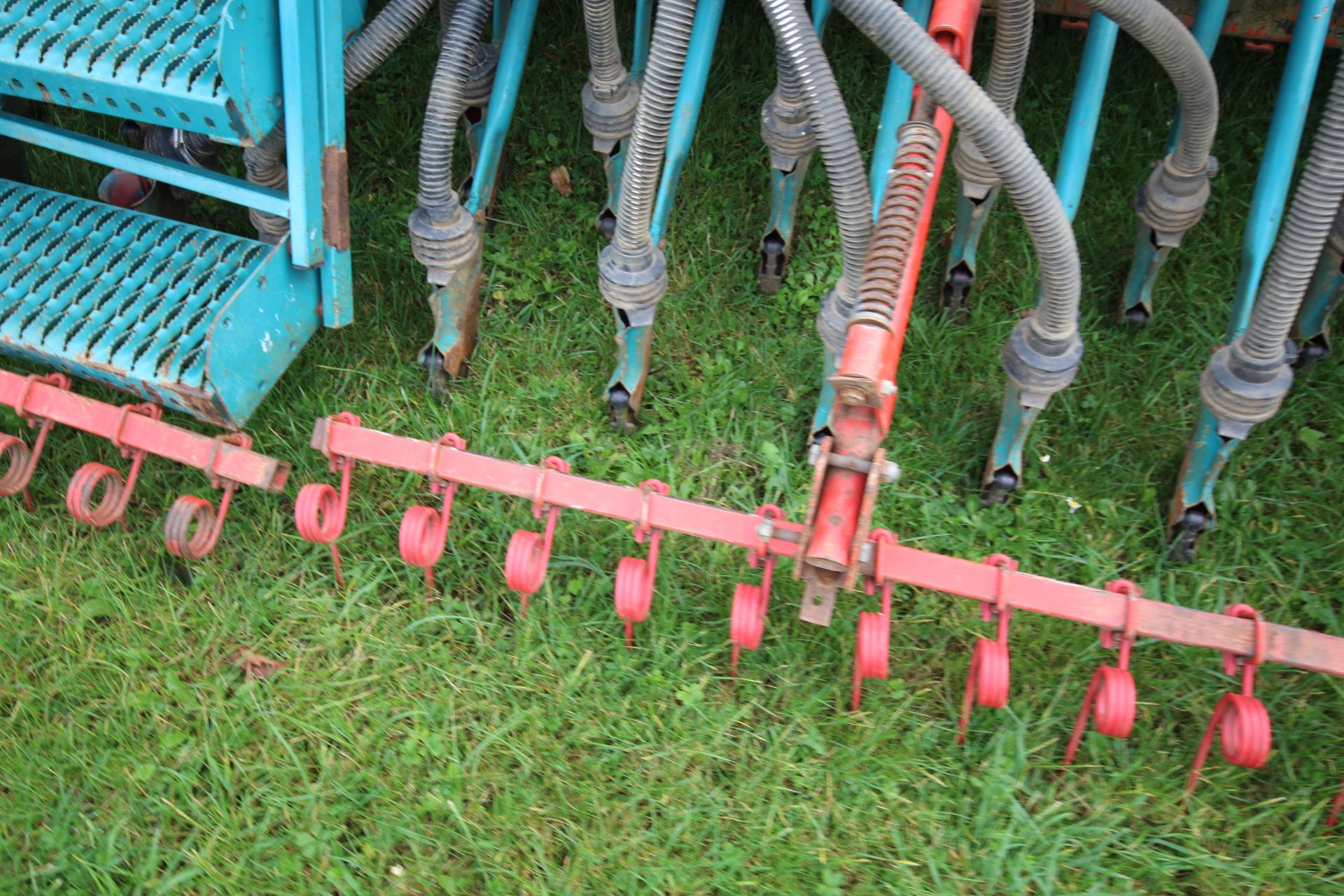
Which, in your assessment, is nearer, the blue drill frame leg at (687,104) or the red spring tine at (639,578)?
the red spring tine at (639,578)

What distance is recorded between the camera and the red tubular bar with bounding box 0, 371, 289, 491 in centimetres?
221

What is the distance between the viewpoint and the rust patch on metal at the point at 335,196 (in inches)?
92.0

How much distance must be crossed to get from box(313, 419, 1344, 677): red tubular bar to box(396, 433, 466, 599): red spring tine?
185mm

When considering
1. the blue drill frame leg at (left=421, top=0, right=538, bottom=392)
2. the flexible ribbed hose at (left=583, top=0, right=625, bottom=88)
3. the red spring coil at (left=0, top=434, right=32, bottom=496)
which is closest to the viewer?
the red spring coil at (left=0, top=434, right=32, bottom=496)

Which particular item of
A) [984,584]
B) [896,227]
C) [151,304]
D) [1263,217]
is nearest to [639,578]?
[984,584]

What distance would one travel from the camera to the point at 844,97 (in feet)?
11.1

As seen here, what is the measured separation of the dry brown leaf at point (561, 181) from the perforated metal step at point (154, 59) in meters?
1.09

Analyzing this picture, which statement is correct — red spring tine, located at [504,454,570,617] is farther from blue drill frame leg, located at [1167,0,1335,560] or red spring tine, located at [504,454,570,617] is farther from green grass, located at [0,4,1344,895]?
blue drill frame leg, located at [1167,0,1335,560]

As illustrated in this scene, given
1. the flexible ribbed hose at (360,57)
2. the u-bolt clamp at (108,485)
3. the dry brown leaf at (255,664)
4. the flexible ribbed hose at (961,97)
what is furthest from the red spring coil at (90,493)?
the flexible ribbed hose at (961,97)

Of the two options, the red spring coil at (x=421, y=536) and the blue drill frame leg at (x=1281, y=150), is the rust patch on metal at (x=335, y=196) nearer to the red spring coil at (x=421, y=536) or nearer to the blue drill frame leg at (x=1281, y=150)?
the red spring coil at (x=421, y=536)

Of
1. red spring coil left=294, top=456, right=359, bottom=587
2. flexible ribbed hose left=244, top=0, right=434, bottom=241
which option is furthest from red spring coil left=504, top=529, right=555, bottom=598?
flexible ribbed hose left=244, top=0, right=434, bottom=241

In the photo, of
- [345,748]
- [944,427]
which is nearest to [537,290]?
[944,427]

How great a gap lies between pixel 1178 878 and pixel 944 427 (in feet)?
3.67

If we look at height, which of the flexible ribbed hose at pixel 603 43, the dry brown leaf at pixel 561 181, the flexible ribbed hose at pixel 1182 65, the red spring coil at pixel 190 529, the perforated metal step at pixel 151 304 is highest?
the flexible ribbed hose at pixel 603 43
